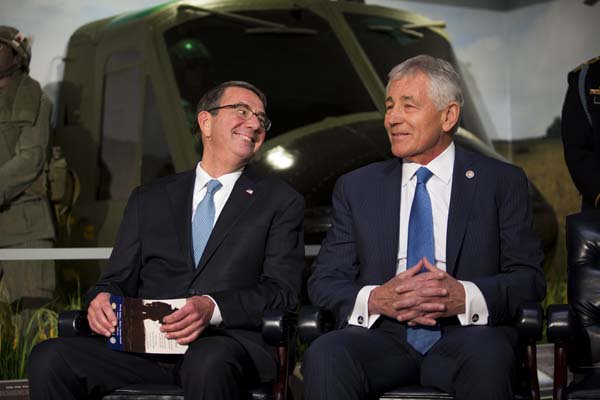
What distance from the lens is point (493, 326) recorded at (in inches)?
106

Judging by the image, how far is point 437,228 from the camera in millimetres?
2863

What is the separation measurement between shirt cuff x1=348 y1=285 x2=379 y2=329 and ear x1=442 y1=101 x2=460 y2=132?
0.64 metres

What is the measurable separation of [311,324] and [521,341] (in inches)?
26.4

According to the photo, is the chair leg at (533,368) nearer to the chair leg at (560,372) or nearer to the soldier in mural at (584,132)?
the chair leg at (560,372)

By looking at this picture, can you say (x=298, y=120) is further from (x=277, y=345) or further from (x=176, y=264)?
(x=277, y=345)

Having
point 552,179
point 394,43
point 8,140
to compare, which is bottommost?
point 552,179

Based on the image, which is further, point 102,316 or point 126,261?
point 126,261

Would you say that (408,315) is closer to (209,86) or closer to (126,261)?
(126,261)

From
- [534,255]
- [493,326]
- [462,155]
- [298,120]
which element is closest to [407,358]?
[493,326]

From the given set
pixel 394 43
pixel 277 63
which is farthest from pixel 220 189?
pixel 394 43

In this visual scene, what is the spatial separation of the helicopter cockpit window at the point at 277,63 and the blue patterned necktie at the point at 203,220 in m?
1.89

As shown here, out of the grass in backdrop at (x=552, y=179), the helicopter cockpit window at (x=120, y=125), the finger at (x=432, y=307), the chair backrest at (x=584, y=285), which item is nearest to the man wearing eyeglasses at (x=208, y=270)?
the finger at (x=432, y=307)

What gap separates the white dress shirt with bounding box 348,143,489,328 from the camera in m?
2.66

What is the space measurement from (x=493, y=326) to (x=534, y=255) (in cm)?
31
